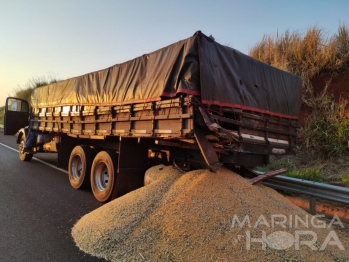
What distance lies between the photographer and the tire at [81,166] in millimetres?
7051

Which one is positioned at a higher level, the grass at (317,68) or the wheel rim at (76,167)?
the grass at (317,68)

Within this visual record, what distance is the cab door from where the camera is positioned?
38.1ft

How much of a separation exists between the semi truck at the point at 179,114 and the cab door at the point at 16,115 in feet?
16.0

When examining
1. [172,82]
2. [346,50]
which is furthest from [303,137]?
[172,82]

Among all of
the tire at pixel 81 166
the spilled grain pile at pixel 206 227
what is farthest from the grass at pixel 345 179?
the tire at pixel 81 166

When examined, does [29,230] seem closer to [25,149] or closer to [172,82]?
[172,82]

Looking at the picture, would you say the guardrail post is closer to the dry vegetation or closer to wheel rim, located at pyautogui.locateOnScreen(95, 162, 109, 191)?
the dry vegetation

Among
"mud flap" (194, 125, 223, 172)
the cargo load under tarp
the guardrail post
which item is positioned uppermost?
the cargo load under tarp

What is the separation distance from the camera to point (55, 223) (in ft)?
15.6

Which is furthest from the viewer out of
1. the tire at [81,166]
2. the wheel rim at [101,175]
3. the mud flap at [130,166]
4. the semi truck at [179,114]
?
the tire at [81,166]

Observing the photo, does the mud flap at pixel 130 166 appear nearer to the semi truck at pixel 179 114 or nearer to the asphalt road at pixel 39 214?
the semi truck at pixel 179 114

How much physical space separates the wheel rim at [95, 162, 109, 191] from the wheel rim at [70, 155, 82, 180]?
44.3 inches

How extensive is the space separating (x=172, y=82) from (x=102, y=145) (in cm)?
327

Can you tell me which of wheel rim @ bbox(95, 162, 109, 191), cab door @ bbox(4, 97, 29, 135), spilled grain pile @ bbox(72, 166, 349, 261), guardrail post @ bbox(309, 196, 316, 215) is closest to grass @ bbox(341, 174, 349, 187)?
guardrail post @ bbox(309, 196, 316, 215)
